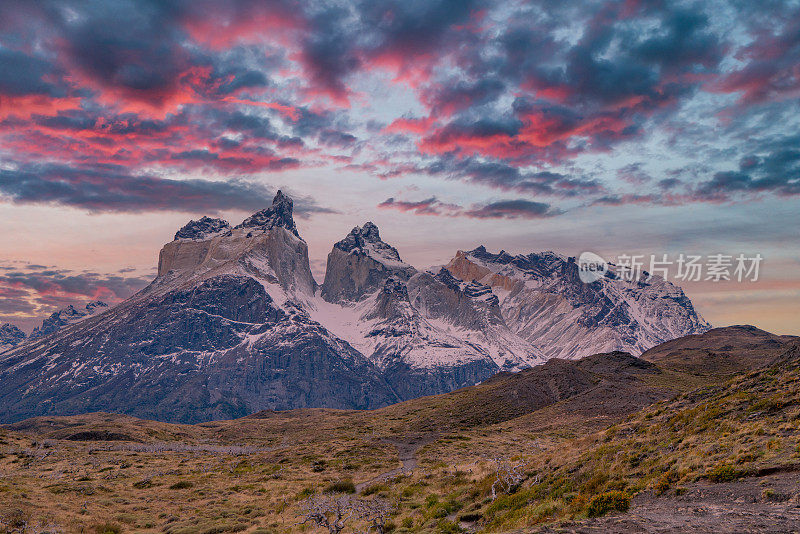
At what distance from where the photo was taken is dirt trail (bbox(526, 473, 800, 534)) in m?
18.5

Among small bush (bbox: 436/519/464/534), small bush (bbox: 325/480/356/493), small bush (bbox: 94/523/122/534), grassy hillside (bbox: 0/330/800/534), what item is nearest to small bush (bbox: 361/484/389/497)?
grassy hillside (bbox: 0/330/800/534)

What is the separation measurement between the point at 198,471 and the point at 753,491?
7184 centimetres

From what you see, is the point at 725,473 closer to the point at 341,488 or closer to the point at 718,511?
the point at 718,511

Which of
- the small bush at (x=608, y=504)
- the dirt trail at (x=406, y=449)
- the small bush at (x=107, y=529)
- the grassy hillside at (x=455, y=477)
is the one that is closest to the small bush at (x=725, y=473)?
the grassy hillside at (x=455, y=477)

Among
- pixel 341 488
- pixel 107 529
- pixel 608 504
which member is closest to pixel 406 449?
pixel 341 488

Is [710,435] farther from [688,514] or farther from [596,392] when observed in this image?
[596,392]

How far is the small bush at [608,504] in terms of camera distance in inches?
880

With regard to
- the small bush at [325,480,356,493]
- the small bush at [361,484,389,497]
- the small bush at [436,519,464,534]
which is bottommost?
the small bush at [325,480,356,493]

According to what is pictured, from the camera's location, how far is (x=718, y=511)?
20.3m

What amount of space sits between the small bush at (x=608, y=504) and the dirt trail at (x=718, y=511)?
414mm

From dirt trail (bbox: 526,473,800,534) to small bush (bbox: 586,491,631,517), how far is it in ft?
1.36

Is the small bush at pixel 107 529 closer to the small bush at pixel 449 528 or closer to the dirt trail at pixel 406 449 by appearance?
the dirt trail at pixel 406 449

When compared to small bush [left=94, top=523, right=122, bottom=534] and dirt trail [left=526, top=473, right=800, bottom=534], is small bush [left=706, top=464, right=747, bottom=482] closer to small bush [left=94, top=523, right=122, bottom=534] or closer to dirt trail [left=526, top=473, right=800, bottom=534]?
dirt trail [left=526, top=473, right=800, bottom=534]

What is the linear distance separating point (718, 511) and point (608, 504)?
4203mm
